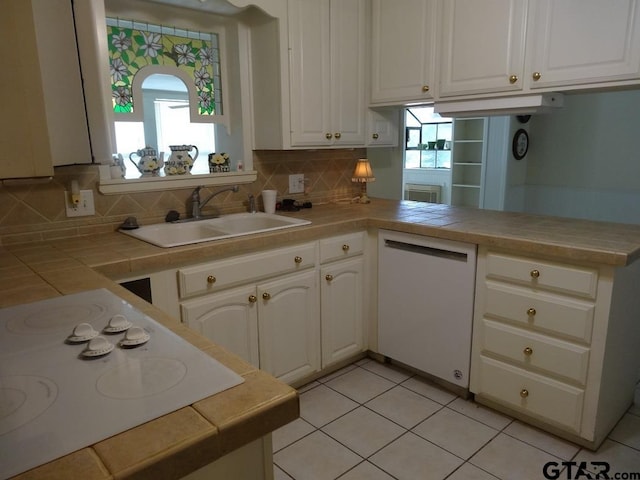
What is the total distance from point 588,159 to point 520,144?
653 millimetres

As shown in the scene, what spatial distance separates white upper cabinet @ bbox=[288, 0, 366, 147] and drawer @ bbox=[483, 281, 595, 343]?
1280 mm

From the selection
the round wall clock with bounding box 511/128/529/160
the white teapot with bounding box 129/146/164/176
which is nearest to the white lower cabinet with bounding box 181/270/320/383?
the white teapot with bounding box 129/146/164/176

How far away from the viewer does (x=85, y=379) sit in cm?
74

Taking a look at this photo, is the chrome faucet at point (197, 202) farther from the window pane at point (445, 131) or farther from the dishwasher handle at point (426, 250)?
the window pane at point (445, 131)

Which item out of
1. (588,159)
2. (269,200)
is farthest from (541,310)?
(588,159)

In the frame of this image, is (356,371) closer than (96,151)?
No

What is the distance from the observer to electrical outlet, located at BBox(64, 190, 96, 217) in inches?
78.7

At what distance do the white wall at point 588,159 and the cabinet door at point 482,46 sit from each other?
2532 millimetres

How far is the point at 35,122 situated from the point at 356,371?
Answer: 2137 mm

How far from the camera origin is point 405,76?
263cm

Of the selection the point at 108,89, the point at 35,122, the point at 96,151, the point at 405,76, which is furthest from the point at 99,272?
the point at 405,76

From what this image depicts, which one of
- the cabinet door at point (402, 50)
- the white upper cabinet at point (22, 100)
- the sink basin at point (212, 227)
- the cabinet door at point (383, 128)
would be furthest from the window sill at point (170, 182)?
the white upper cabinet at point (22, 100)

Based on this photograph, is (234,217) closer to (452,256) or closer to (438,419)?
(452,256)

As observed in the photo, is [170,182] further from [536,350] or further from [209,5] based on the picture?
[536,350]
